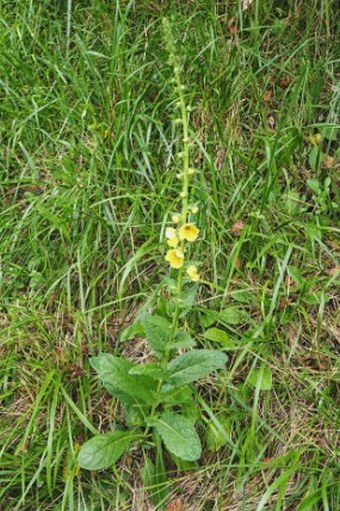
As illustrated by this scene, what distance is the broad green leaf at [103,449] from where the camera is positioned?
8.14 feet

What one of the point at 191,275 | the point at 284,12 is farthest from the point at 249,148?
the point at 191,275

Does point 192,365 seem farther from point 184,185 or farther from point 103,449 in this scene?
point 184,185

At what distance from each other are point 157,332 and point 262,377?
20.1 inches

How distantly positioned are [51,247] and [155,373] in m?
1.07

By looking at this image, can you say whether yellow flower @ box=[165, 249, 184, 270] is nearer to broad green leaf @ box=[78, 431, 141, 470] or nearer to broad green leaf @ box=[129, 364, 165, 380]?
broad green leaf @ box=[129, 364, 165, 380]

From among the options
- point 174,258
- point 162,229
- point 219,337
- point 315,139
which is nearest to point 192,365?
point 219,337

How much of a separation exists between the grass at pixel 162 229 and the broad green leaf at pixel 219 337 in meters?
0.05

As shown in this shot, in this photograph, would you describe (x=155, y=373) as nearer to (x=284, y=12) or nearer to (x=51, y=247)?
(x=51, y=247)

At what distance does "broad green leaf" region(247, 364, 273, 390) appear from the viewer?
8.75 feet

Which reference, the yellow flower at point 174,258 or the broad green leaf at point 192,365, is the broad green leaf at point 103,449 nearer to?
the broad green leaf at point 192,365

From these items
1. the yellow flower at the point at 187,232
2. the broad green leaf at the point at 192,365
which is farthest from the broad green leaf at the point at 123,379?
the yellow flower at the point at 187,232

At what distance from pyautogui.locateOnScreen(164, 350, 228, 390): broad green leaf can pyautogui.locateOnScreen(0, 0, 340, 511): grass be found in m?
0.26

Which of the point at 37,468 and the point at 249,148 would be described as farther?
the point at 249,148

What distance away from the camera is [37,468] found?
267 cm
